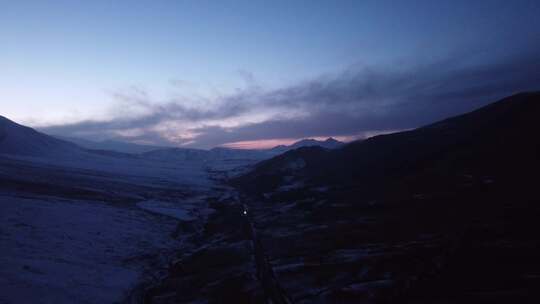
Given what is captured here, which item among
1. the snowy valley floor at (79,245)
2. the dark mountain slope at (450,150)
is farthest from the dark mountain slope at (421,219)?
the snowy valley floor at (79,245)

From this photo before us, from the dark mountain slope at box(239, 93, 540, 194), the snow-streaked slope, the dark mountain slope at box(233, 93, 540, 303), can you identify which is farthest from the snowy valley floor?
the dark mountain slope at box(239, 93, 540, 194)

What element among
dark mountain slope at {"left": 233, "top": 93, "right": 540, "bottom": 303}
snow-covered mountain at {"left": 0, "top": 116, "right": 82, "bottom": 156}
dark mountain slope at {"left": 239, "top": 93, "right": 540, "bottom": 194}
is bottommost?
dark mountain slope at {"left": 233, "top": 93, "right": 540, "bottom": 303}

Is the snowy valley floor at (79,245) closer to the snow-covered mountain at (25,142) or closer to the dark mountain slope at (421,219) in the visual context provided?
the dark mountain slope at (421,219)

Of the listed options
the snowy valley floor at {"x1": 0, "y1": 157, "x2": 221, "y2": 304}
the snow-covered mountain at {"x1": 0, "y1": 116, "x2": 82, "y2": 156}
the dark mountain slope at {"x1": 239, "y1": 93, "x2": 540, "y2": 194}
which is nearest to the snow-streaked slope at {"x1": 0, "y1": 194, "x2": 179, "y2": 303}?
the snowy valley floor at {"x1": 0, "y1": 157, "x2": 221, "y2": 304}

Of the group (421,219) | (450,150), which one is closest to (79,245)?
(421,219)

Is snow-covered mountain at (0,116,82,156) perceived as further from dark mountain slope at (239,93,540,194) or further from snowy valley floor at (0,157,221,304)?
dark mountain slope at (239,93,540,194)

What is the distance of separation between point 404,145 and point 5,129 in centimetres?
15094

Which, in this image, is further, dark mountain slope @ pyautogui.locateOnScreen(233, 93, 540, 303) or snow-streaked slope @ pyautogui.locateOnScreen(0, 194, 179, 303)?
snow-streaked slope @ pyautogui.locateOnScreen(0, 194, 179, 303)

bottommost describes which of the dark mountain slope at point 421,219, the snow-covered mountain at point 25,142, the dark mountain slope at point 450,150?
the dark mountain slope at point 421,219

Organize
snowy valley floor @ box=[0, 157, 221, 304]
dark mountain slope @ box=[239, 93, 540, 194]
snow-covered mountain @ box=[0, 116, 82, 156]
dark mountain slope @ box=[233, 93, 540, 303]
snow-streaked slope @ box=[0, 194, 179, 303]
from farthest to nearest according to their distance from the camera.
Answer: snow-covered mountain @ box=[0, 116, 82, 156], dark mountain slope @ box=[239, 93, 540, 194], snowy valley floor @ box=[0, 157, 221, 304], snow-streaked slope @ box=[0, 194, 179, 303], dark mountain slope @ box=[233, 93, 540, 303]

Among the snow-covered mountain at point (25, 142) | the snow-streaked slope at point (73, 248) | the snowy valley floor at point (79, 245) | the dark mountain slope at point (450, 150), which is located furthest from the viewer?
the snow-covered mountain at point (25, 142)

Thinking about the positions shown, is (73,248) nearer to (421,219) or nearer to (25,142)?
(421,219)

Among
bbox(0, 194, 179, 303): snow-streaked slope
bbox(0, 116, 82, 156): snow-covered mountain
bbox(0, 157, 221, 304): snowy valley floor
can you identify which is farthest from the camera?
bbox(0, 116, 82, 156): snow-covered mountain

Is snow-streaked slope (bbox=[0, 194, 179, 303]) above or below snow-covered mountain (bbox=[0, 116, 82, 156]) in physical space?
below
